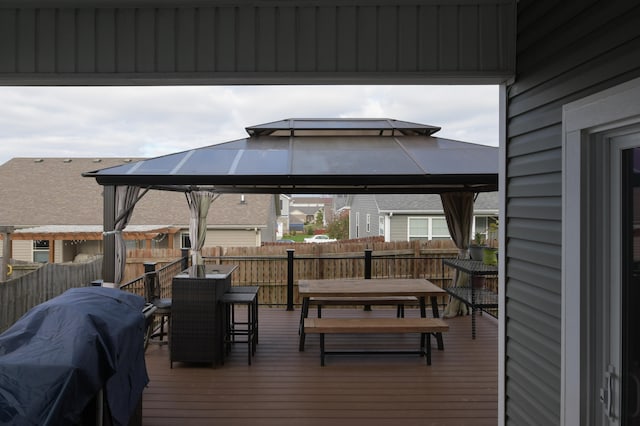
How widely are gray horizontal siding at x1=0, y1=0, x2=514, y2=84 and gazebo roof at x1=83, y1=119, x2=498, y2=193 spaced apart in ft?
9.44

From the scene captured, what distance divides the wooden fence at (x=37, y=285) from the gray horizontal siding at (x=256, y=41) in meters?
6.97

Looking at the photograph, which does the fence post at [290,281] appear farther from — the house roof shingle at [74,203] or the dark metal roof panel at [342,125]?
the house roof shingle at [74,203]

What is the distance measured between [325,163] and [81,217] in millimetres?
11955

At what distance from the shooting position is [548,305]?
2.45m

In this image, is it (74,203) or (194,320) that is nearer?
(194,320)

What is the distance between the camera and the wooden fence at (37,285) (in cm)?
824

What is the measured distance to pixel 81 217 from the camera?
15.4 meters

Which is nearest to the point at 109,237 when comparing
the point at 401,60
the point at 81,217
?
the point at 401,60

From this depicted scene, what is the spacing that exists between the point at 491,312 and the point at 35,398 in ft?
23.7

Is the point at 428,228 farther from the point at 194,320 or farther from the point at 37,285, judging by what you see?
the point at 194,320

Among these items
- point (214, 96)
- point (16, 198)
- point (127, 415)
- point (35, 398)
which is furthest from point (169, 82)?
point (214, 96)

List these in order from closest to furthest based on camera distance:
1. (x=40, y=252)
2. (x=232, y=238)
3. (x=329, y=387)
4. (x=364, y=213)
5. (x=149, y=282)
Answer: (x=329, y=387)
(x=149, y=282)
(x=40, y=252)
(x=232, y=238)
(x=364, y=213)

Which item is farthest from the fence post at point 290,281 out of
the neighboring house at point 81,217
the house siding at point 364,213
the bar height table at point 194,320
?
the house siding at point 364,213

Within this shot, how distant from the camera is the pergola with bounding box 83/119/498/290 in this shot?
18.7 feet
